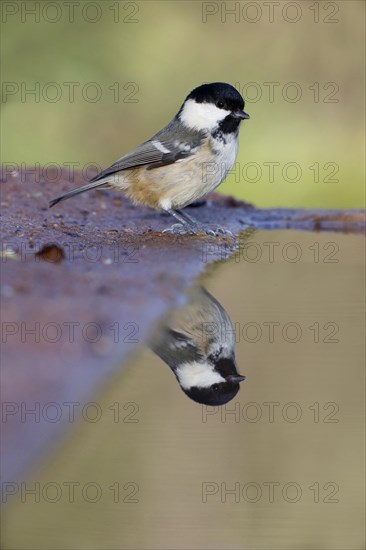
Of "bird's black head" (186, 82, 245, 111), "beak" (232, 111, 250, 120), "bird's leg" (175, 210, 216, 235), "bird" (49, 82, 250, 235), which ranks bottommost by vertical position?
"bird's leg" (175, 210, 216, 235)

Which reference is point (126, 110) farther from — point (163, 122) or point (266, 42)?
point (266, 42)

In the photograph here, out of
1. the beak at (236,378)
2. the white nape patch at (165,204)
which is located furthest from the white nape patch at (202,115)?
the beak at (236,378)

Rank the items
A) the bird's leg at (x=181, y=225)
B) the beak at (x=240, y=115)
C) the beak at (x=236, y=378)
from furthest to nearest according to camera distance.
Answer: the bird's leg at (x=181, y=225) < the beak at (x=240, y=115) < the beak at (x=236, y=378)

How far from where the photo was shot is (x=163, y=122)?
10.7 m

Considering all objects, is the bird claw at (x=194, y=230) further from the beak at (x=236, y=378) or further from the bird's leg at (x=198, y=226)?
the beak at (x=236, y=378)

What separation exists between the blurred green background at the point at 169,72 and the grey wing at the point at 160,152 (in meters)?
4.84

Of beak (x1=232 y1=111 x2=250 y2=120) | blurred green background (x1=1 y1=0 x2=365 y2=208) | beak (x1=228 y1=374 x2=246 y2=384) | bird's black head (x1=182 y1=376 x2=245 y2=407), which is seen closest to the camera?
bird's black head (x1=182 y1=376 x2=245 y2=407)

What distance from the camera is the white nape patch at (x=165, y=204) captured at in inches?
202

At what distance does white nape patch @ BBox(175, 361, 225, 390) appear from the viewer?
8.86 ft

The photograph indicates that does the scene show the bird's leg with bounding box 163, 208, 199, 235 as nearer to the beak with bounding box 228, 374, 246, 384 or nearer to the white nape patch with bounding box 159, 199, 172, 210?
the white nape patch with bounding box 159, 199, 172, 210

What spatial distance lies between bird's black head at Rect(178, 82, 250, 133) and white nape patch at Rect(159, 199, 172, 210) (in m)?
0.47

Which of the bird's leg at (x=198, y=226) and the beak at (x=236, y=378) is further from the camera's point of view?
the bird's leg at (x=198, y=226)

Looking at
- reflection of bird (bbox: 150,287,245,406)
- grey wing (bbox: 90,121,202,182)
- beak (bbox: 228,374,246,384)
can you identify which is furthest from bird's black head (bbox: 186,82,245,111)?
beak (bbox: 228,374,246,384)

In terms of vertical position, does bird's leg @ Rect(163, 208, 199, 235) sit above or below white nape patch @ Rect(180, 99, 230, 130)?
below
